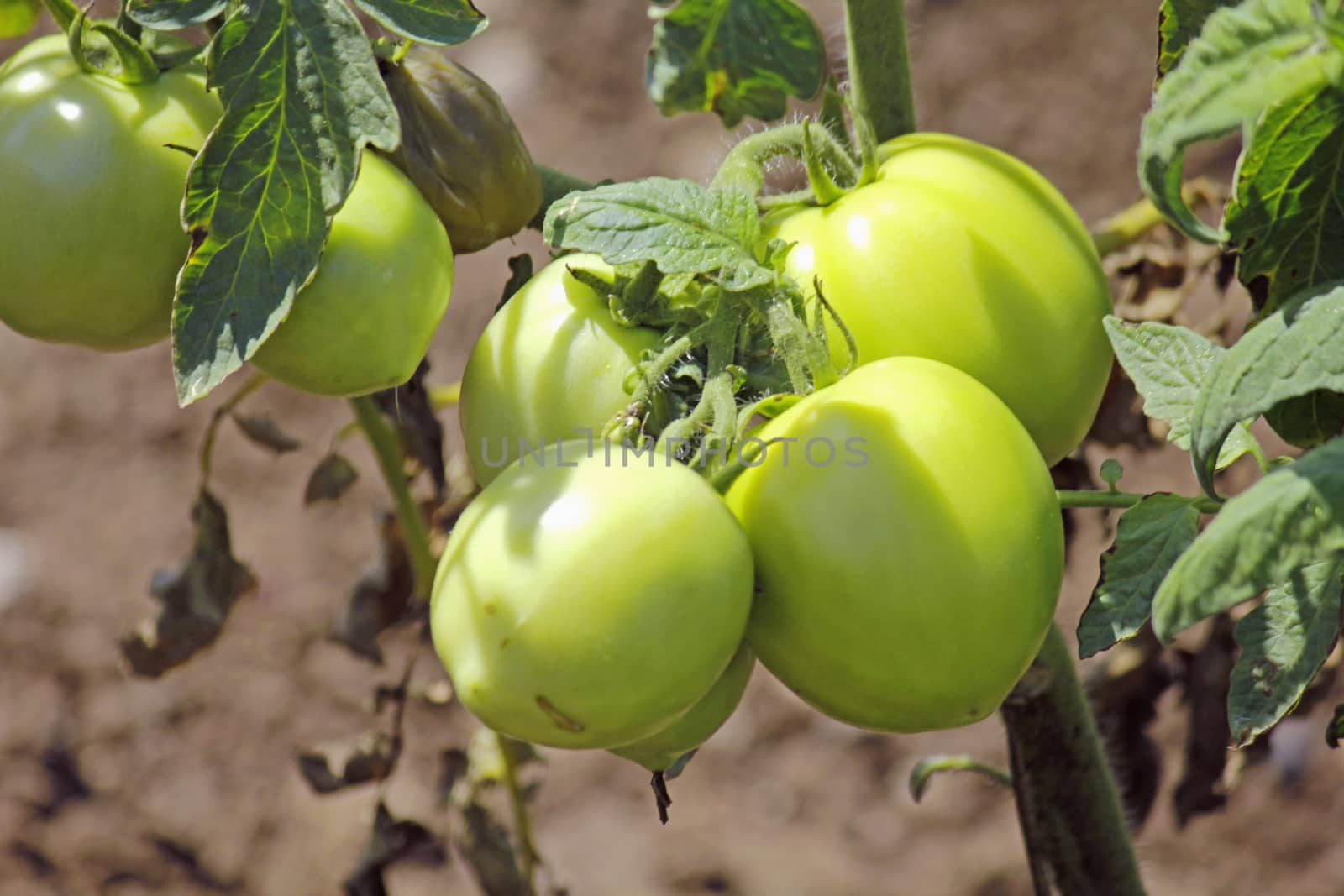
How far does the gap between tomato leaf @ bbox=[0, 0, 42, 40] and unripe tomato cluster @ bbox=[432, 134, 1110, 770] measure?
38 cm

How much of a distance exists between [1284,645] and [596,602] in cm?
34

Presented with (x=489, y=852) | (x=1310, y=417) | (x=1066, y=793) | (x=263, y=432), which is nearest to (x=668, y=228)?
(x=1310, y=417)

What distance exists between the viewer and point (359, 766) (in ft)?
4.38

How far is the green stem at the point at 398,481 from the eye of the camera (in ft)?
4.05

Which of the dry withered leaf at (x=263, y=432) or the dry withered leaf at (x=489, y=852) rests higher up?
the dry withered leaf at (x=263, y=432)

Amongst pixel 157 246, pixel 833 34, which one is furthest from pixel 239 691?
pixel 157 246

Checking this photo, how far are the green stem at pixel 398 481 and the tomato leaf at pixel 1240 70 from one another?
2.82 ft

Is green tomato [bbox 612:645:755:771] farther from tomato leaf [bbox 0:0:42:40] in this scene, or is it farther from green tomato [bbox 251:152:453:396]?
tomato leaf [bbox 0:0:42:40]

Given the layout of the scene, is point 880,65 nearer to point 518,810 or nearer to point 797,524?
point 797,524

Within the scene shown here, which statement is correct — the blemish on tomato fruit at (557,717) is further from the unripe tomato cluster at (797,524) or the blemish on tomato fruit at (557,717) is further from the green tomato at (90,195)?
the green tomato at (90,195)

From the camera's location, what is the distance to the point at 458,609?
0.57m

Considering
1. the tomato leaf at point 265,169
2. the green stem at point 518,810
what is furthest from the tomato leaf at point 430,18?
the green stem at point 518,810

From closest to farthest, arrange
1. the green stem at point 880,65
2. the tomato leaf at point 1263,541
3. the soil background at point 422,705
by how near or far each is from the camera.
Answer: the tomato leaf at point 1263,541, the green stem at point 880,65, the soil background at point 422,705

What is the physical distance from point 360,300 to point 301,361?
45mm
